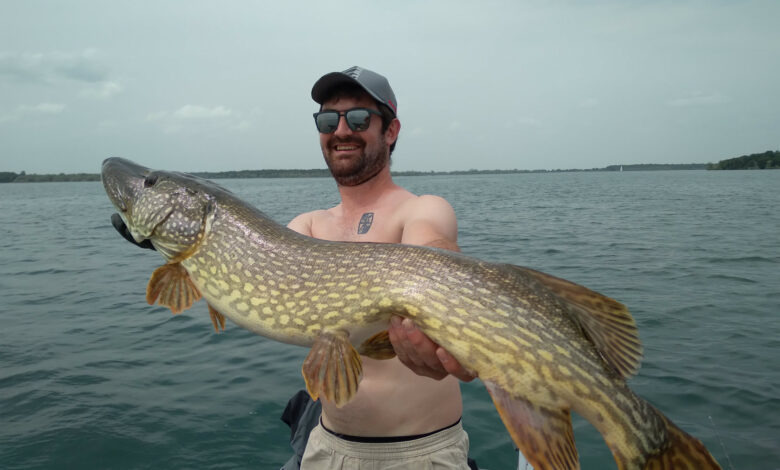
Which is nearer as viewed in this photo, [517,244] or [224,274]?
[224,274]

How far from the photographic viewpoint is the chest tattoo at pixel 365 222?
2840 millimetres

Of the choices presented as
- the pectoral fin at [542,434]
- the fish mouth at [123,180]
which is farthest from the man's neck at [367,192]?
the pectoral fin at [542,434]

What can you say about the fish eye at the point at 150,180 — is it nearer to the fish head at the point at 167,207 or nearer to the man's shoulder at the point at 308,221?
the fish head at the point at 167,207

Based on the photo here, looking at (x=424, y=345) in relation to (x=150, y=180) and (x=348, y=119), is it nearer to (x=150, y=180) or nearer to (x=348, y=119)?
(x=348, y=119)

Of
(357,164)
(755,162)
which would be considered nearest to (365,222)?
(357,164)

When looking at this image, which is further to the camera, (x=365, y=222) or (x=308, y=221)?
(x=308, y=221)

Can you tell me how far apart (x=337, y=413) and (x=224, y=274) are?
0.91 metres

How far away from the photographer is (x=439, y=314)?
1.89 meters

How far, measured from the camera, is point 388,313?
203 cm

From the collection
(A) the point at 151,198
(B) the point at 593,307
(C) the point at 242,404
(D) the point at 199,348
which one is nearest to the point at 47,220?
(D) the point at 199,348

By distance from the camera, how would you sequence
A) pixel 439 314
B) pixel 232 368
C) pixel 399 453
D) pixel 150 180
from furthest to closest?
pixel 232 368
pixel 150 180
pixel 399 453
pixel 439 314

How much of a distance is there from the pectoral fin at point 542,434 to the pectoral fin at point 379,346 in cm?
53

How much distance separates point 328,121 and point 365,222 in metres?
0.65

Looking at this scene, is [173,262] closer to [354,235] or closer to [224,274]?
[224,274]
